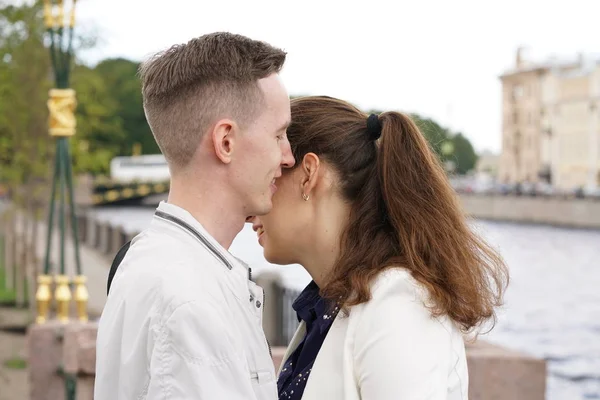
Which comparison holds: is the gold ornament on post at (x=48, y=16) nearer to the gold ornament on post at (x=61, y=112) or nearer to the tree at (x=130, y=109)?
the gold ornament on post at (x=61, y=112)

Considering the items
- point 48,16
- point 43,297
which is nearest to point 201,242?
point 43,297

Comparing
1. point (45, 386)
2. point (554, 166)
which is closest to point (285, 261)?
point (45, 386)

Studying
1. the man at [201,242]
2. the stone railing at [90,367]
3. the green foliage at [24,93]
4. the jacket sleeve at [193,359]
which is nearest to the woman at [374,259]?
the man at [201,242]

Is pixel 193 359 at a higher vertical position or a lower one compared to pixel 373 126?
lower

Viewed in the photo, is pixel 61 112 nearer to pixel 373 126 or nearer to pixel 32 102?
pixel 373 126

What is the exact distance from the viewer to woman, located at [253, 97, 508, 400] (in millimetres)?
2186

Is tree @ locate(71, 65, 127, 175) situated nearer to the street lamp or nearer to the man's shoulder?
the street lamp

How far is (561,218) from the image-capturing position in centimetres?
5744

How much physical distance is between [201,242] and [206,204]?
0.33 ft

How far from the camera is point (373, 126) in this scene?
2.53 metres

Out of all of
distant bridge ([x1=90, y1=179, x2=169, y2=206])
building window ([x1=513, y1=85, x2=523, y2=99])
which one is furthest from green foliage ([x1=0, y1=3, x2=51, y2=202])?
building window ([x1=513, y1=85, x2=523, y2=99])

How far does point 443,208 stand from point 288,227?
1.25 ft

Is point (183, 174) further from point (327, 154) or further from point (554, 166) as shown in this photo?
point (554, 166)

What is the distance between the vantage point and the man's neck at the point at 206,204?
204 centimetres
